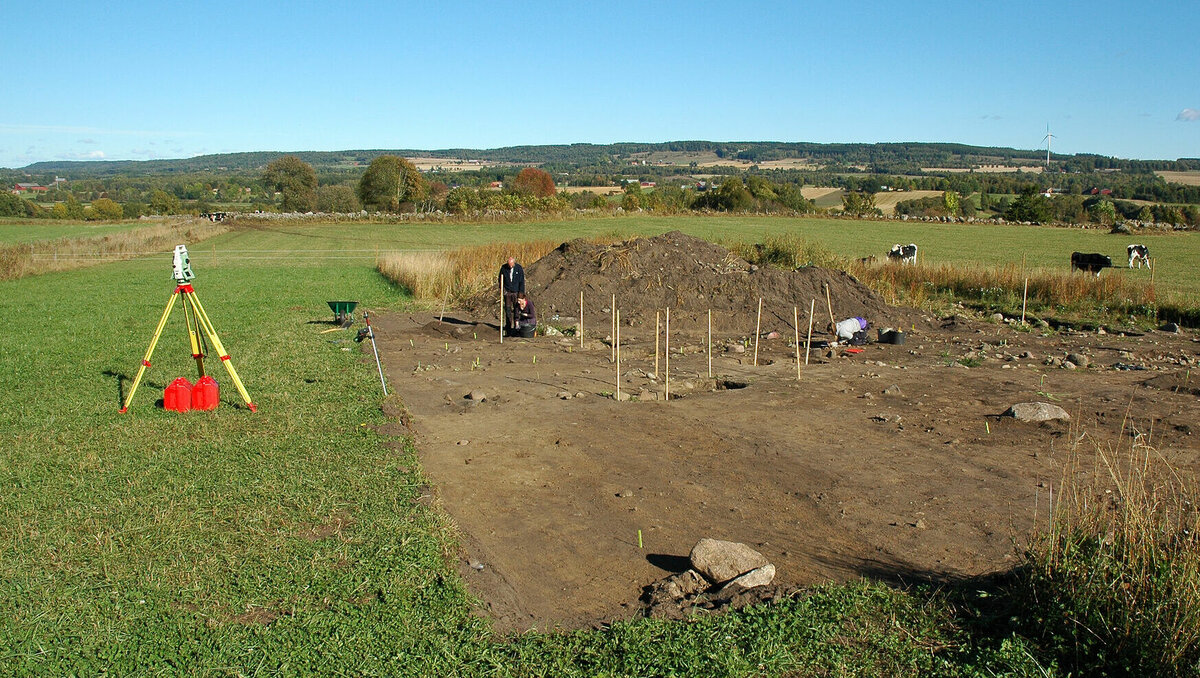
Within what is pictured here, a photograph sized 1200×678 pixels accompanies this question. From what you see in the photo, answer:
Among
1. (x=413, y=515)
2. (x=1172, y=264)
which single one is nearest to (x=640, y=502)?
(x=413, y=515)

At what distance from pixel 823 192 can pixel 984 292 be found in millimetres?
101275

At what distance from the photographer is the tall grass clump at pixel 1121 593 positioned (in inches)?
159

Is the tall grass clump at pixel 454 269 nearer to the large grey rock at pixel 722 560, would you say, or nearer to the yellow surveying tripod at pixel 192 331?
the yellow surveying tripod at pixel 192 331

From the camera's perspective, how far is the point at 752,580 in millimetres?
5215

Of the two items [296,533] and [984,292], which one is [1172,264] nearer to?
[984,292]

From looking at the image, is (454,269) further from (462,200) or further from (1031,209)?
(462,200)

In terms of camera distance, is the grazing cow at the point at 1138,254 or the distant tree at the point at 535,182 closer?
the grazing cow at the point at 1138,254

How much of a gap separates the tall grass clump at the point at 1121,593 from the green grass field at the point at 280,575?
0.29m

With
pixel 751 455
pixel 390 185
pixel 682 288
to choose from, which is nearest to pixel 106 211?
pixel 390 185

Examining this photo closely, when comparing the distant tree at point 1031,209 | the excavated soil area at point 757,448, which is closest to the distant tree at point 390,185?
the distant tree at point 1031,209

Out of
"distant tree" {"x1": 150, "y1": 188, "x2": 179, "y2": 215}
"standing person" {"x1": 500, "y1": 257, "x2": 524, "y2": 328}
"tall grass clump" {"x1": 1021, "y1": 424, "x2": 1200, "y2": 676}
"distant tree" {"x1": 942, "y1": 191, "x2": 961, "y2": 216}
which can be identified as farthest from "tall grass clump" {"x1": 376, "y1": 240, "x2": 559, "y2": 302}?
"distant tree" {"x1": 150, "y1": 188, "x2": 179, "y2": 215}

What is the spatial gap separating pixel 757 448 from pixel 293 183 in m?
95.7

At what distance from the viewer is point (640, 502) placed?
6.91 metres

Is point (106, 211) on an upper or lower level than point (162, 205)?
lower
